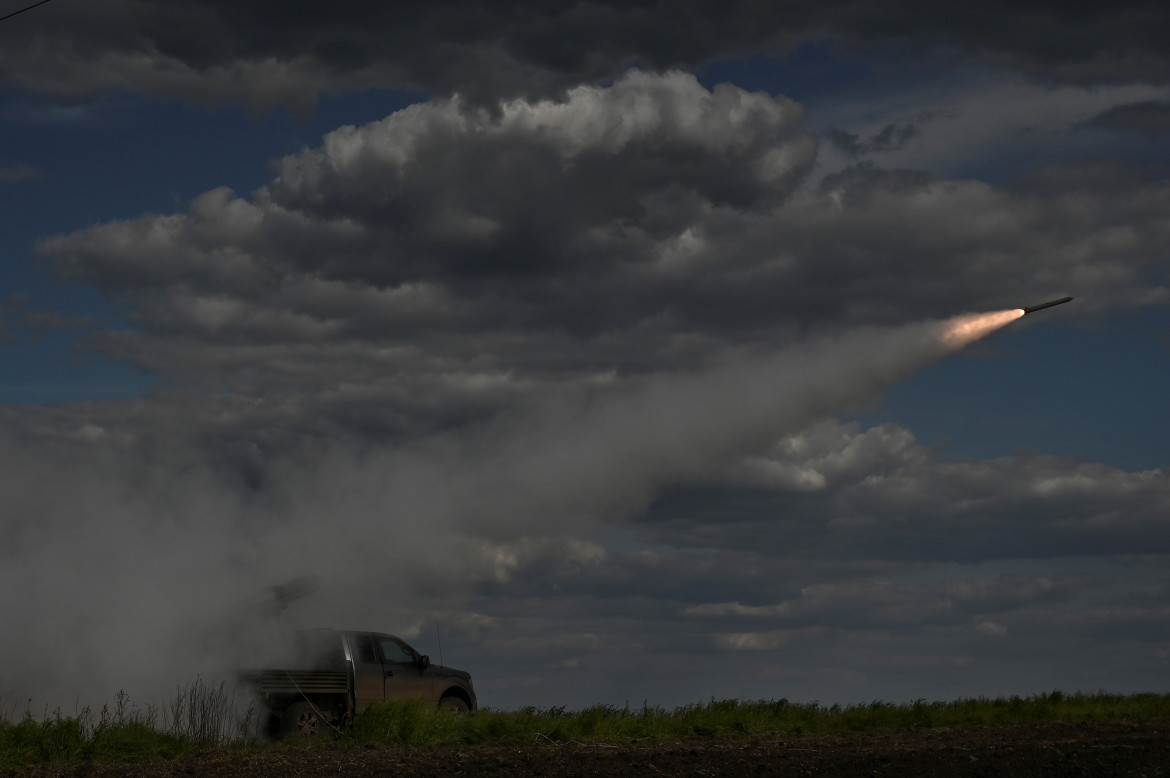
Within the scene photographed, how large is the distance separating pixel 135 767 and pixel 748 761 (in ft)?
27.3

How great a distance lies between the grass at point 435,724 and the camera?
61.4 ft

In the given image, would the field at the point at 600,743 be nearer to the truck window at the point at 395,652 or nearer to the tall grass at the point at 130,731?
the tall grass at the point at 130,731

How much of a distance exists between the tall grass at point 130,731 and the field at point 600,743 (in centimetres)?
3

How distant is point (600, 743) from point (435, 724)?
2666 millimetres

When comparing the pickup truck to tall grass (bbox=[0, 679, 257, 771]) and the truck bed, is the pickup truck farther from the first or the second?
tall grass (bbox=[0, 679, 257, 771])

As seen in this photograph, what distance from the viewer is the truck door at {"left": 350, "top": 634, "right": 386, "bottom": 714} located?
21219mm

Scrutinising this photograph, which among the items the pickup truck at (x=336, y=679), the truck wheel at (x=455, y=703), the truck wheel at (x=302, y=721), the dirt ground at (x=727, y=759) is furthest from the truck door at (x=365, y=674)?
the dirt ground at (x=727, y=759)

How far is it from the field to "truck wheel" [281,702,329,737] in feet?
1.66

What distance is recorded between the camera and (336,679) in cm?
2109

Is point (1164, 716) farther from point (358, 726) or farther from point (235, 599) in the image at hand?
point (235, 599)

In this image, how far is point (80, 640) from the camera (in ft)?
76.3

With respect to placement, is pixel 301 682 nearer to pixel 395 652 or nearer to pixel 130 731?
pixel 395 652

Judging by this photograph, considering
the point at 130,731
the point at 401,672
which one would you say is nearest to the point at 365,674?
the point at 401,672

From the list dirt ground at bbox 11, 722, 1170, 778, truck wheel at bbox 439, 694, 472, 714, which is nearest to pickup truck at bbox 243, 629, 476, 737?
truck wheel at bbox 439, 694, 472, 714
